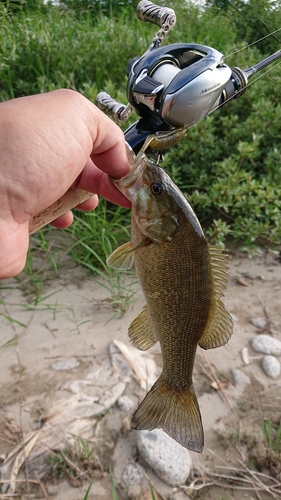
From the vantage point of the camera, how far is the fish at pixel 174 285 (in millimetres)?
1226

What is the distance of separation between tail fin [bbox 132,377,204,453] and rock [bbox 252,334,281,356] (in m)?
1.28

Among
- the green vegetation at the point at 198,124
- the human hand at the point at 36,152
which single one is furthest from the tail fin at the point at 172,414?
the green vegetation at the point at 198,124

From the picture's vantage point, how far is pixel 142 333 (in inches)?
55.7

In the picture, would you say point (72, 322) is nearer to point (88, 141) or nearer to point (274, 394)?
point (274, 394)

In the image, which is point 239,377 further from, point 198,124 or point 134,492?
point 198,124

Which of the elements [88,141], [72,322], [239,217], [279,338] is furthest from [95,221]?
[88,141]

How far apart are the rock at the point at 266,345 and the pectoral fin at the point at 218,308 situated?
1.32 metres

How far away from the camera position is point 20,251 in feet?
3.50

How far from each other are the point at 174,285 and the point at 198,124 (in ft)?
7.63

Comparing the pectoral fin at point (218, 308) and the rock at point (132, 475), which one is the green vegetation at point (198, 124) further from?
the pectoral fin at point (218, 308)

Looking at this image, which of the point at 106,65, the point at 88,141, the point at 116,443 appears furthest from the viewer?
the point at 106,65

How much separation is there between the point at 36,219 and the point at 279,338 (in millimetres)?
1923

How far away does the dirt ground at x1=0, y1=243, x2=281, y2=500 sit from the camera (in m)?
1.81

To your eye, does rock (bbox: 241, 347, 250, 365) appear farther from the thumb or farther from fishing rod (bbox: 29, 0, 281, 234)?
the thumb
